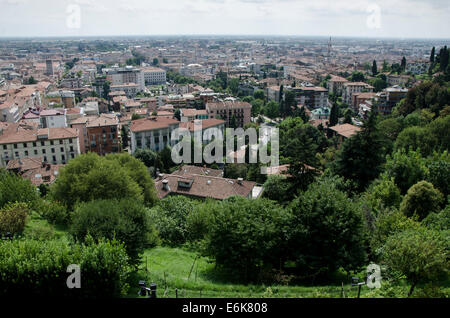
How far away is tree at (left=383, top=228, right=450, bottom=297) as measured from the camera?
32.0 ft

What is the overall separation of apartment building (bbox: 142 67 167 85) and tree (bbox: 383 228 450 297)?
375 ft

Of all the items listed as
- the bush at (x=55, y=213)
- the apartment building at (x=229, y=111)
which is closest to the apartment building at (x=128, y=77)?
the apartment building at (x=229, y=111)

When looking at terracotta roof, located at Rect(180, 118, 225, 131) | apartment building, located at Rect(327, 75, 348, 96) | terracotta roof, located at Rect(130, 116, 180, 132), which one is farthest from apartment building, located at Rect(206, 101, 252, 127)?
apartment building, located at Rect(327, 75, 348, 96)

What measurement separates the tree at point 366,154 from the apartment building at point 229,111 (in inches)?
1438

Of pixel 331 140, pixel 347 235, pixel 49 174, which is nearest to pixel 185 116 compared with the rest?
pixel 331 140

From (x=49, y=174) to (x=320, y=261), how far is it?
27305 mm

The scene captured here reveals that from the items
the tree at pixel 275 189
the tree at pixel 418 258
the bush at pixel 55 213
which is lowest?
the tree at pixel 275 189

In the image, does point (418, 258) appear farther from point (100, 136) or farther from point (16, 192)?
point (100, 136)

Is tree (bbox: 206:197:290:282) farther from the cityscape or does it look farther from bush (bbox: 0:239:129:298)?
bush (bbox: 0:239:129:298)

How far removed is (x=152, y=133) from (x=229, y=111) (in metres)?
18.5

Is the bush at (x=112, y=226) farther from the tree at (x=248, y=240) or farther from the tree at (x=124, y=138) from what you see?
the tree at (x=124, y=138)

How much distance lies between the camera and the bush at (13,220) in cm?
1482
